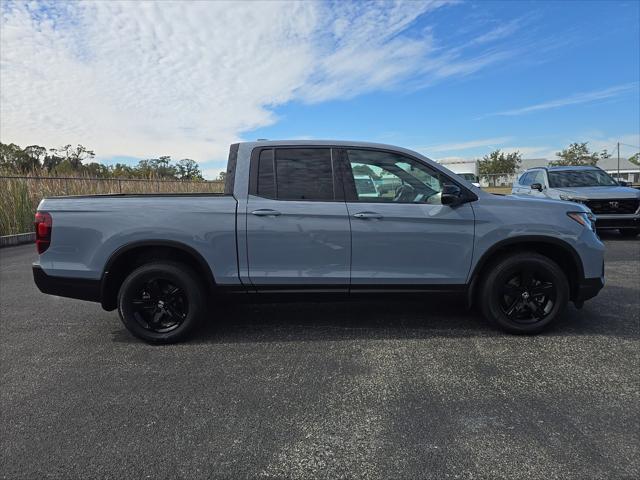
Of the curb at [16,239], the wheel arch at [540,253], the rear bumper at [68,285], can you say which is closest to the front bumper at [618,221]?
the wheel arch at [540,253]

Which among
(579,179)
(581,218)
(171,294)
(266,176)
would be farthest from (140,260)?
(579,179)

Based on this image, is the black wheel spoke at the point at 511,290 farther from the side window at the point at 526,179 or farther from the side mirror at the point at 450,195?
the side window at the point at 526,179

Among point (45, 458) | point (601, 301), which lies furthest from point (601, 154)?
point (45, 458)

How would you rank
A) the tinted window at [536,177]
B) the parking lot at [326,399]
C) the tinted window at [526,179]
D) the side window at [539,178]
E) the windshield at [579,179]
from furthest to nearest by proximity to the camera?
1. the tinted window at [526,179]
2. the tinted window at [536,177]
3. the side window at [539,178]
4. the windshield at [579,179]
5. the parking lot at [326,399]

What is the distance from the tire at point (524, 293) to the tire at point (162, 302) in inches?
107

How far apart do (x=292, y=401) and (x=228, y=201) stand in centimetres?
186

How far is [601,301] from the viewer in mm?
4922

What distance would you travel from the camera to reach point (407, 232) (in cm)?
374

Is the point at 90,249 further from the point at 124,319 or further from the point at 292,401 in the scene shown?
the point at 292,401

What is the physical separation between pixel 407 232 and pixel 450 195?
50 cm

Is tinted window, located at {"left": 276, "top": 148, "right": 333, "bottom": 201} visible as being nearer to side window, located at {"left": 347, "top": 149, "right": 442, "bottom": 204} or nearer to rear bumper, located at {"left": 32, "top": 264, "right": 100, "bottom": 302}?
side window, located at {"left": 347, "top": 149, "right": 442, "bottom": 204}

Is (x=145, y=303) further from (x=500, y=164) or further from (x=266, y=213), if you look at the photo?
(x=500, y=164)

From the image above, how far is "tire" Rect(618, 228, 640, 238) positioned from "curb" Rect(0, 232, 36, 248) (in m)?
14.6

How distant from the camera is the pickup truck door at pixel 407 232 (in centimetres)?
373
